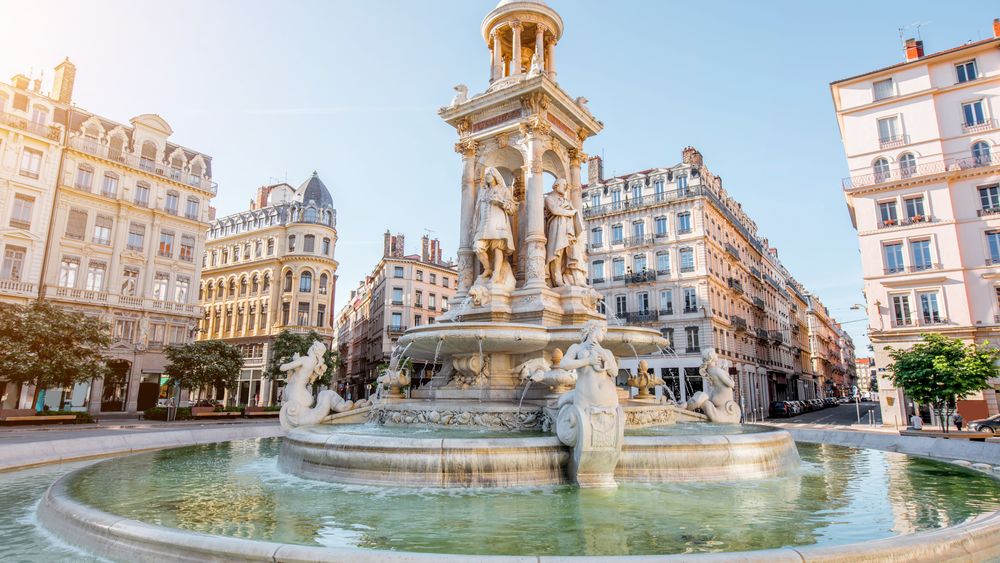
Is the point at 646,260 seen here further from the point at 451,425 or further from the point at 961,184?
the point at 451,425

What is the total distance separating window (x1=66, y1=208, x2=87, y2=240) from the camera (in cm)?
3788

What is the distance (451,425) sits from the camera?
9.55m

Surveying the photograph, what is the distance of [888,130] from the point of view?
115 ft

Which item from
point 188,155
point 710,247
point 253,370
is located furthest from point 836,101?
point 253,370

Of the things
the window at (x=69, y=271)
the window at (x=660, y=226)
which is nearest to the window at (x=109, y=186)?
the window at (x=69, y=271)

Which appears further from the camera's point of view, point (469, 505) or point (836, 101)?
point (836, 101)

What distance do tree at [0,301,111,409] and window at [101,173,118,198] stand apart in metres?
18.3

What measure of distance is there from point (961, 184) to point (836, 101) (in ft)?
31.9

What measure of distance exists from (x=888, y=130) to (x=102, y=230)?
5471 cm

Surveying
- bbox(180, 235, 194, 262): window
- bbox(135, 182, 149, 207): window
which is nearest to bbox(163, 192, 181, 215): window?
bbox(135, 182, 149, 207): window

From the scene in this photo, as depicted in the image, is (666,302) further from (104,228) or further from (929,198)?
(104,228)

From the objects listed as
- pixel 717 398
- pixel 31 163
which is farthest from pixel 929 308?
pixel 31 163

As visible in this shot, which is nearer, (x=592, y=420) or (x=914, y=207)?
(x=592, y=420)

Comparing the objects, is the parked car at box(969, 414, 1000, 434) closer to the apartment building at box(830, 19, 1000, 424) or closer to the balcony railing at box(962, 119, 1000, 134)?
the apartment building at box(830, 19, 1000, 424)
